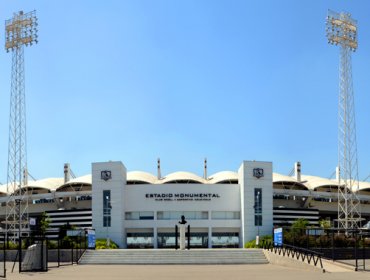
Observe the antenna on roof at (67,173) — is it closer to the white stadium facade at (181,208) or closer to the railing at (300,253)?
the white stadium facade at (181,208)

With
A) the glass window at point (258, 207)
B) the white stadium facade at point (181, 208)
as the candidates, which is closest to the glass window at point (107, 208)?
the white stadium facade at point (181, 208)

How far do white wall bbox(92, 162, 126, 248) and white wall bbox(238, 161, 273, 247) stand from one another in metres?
17.2

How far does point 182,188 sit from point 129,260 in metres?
33.1

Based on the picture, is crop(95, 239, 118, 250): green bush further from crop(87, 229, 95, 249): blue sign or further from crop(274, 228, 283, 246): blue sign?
crop(274, 228, 283, 246): blue sign

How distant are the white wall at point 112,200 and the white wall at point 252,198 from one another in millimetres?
17178

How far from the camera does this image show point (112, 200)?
80125 millimetres

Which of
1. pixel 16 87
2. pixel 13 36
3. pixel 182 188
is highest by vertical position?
pixel 13 36

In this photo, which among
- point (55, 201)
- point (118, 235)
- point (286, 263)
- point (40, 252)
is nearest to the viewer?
point (40, 252)

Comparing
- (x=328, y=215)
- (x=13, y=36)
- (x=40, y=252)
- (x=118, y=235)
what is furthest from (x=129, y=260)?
(x=328, y=215)

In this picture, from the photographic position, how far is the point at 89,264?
46.7m

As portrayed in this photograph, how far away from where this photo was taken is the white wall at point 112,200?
259 feet

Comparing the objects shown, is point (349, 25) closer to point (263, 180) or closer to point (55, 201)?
point (263, 180)

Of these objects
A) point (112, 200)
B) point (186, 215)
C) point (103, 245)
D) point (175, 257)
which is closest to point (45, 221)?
point (112, 200)

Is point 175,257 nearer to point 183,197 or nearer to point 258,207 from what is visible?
point 183,197
